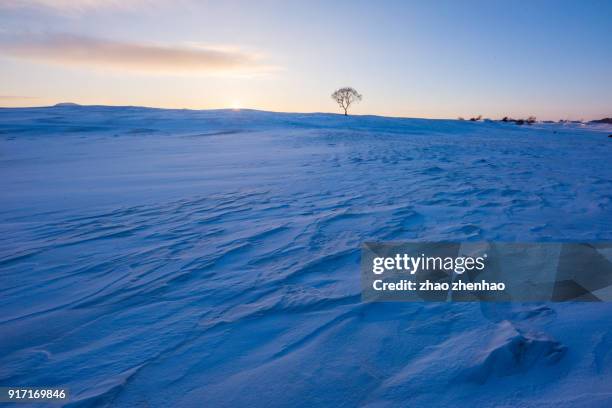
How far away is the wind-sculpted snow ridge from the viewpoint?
4.38ft

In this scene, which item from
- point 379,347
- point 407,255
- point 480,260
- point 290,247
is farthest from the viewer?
point 290,247

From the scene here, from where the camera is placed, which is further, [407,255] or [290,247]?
[290,247]

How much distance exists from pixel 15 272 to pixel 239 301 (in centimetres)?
181

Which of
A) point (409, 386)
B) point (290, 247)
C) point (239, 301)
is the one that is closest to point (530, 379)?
point (409, 386)

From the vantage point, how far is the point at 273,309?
6.13 ft

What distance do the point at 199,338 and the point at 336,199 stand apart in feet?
9.32

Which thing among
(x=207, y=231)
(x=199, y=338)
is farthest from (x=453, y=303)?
(x=207, y=231)

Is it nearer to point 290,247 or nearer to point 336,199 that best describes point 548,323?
point 290,247

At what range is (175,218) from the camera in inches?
140

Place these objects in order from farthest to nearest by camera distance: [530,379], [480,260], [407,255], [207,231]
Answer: [207,231], [407,255], [480,260], [530,379]

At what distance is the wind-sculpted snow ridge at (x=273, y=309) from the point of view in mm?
1335

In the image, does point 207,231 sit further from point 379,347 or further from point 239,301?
point 379,347

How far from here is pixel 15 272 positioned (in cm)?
242

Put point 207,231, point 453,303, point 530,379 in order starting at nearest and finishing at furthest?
point 530,379 < point 453,303 < point 207,231
